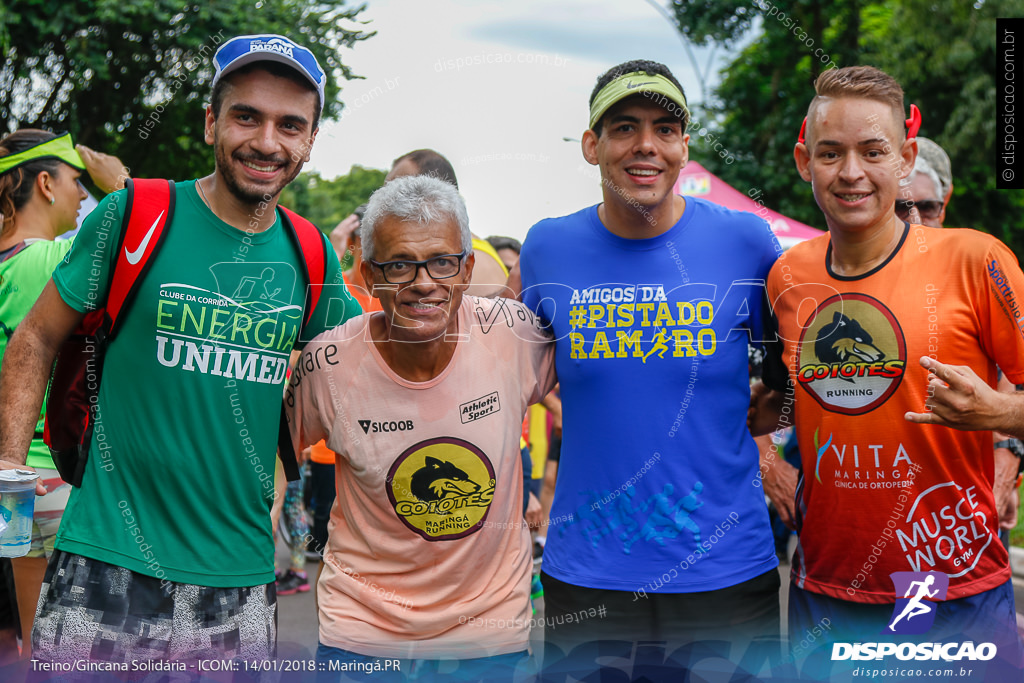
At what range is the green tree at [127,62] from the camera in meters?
9.80

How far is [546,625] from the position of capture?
2.64 m

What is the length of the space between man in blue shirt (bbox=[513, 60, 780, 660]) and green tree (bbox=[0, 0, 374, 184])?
6503 millimetres

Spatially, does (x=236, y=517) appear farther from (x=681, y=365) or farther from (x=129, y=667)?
(x=681, y=365)

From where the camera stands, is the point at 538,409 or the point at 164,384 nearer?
the point at 164,384

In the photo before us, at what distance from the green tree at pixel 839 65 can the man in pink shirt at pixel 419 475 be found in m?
13.0

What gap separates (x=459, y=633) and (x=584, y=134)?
165cm

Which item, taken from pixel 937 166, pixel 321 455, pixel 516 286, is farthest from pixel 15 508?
pixel 937 166

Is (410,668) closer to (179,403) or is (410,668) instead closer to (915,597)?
(179,403)

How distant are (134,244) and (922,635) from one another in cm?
248

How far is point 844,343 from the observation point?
8.14ft

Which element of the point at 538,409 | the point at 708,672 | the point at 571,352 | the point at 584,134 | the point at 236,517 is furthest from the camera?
the point at 538,409

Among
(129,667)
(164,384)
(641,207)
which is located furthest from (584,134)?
(129,667)

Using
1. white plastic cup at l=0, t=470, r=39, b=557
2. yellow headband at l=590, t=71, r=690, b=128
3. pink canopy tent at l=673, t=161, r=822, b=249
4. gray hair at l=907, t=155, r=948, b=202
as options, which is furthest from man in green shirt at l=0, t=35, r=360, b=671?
pink canopy tent at l=673, t=161, r=822, b=249

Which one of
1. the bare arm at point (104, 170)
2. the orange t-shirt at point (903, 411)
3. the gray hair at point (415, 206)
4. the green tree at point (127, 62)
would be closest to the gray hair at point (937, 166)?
the orange t-shirt at point (903, 411)
